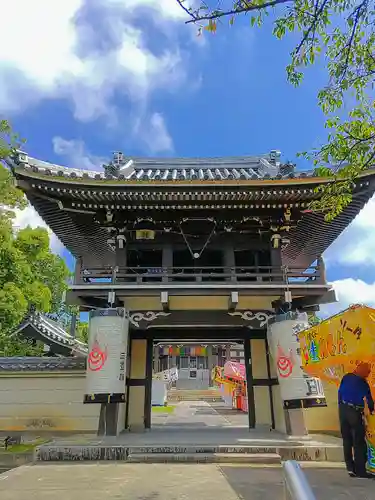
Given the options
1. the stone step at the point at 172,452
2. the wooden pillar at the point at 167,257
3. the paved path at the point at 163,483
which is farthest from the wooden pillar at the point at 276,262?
the paved path at the point at 163,483

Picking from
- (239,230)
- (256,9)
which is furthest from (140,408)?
(256,9)

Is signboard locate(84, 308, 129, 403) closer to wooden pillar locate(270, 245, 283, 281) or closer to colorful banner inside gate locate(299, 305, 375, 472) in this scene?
wooden pillar locate(270, 245, 283, 281)

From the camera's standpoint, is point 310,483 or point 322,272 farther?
point 322,272

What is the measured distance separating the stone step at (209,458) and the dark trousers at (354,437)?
221 centimetres

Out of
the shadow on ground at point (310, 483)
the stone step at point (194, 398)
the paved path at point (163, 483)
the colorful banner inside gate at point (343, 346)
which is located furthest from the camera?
the stone step at point (194, 398)

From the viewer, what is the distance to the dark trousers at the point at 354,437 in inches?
210

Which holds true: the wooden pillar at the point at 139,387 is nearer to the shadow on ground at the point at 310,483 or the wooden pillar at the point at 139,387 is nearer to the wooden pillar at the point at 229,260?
the wooden pillar at the point at 229,260

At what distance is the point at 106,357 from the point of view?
9156 millimetres

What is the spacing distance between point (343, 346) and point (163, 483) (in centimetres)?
338

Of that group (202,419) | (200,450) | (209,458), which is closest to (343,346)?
(209,458)

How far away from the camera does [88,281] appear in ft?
34.1

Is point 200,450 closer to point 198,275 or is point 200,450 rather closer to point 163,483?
point 163,483

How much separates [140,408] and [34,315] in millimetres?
7922

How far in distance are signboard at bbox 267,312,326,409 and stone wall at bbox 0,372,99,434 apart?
5.24 m
